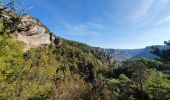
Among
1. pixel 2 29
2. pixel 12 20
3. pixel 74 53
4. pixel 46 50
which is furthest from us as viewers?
pixel 74 53

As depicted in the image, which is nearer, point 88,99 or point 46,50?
point 88,99

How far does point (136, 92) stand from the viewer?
65.9 ft

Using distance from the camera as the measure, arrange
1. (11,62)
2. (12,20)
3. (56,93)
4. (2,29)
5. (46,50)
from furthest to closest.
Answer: (46,50) → (56,93) → (11,62) → (2,29) → (12,20)

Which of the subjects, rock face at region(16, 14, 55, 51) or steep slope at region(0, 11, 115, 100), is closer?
steep slope at region(0, 11, 115, 100)

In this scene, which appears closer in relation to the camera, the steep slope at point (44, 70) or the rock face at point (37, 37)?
the steep slope at point (44, 70)

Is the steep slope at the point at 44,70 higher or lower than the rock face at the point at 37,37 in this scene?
lower

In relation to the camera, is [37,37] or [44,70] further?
[37,37]

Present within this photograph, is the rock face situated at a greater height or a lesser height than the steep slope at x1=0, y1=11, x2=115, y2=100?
greater

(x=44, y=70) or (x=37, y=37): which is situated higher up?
(x=37, y=37)

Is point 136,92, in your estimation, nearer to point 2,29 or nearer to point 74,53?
point 2,29

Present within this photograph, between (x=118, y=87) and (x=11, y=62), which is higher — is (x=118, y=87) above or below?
below

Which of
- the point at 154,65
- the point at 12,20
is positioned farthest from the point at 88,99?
the point at 12,20

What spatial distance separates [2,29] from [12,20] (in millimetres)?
3726

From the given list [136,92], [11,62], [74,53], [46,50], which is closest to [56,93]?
[11,62]
